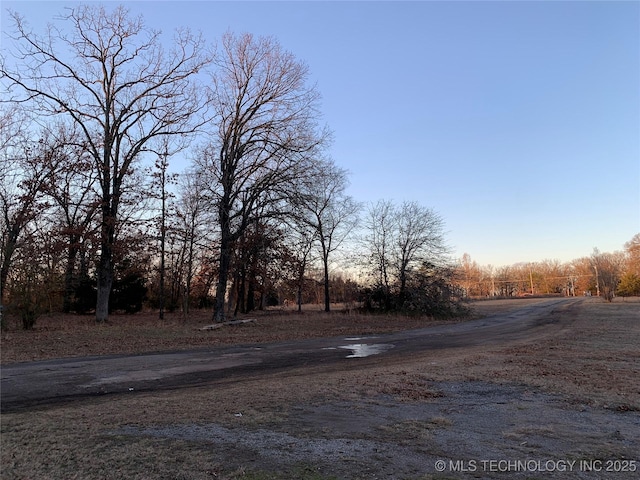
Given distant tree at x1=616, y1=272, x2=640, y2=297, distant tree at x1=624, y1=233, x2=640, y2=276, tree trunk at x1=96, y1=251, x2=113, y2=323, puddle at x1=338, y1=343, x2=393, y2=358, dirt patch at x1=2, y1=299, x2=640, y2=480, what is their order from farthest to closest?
distant tree at x1=624, y1=233, x2=640, y2=276 < distant tree at x1=616, y1=272, x2=640, y2=297 < tree trunk at x1=96, y1=251, x2=113, y2=323 < puddle at x1=338, y1=343, x2=393, y2=358 < dirt patch at x1=2, y1=299, x2=640, y2=480

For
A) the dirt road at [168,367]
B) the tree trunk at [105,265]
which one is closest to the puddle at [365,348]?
the dirt road at [168,367]

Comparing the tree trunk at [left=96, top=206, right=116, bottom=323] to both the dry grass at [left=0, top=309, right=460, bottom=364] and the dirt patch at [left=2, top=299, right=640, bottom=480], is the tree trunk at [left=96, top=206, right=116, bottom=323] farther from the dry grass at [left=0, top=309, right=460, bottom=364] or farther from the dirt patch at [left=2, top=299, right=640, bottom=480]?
the dirt patch at [left=2, top=299, right=640, bottom=480]

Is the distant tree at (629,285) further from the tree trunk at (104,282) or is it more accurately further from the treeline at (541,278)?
the tree trunk at (104,282)

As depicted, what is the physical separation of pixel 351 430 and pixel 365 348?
1024 cm

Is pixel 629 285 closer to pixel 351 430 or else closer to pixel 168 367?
pixel 168 367

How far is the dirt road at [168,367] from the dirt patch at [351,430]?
1159mm

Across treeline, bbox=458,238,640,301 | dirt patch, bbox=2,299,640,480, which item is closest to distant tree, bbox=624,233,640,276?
treeline, bbox=458,238,640,301

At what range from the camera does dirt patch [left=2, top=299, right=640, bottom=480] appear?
4.18 meters

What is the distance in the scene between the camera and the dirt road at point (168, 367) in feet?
28.5

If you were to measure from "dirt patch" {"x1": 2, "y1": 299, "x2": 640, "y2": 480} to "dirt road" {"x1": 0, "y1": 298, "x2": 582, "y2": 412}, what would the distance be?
1.16 metres

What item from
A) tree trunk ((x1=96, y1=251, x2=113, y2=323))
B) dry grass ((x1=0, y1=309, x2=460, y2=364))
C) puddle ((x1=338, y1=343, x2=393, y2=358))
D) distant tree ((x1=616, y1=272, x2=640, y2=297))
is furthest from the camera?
distant tree ((x1=616, y1=272, x2=640, y2=297))

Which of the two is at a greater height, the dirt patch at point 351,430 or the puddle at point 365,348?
the dirt patch at point 351,430

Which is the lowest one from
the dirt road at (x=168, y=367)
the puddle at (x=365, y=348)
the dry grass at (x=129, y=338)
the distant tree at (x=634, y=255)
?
the puddle at (x=365, y=348)

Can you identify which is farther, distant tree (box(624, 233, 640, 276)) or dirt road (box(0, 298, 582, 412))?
distant tree (box(624, 233, 640, 276))
